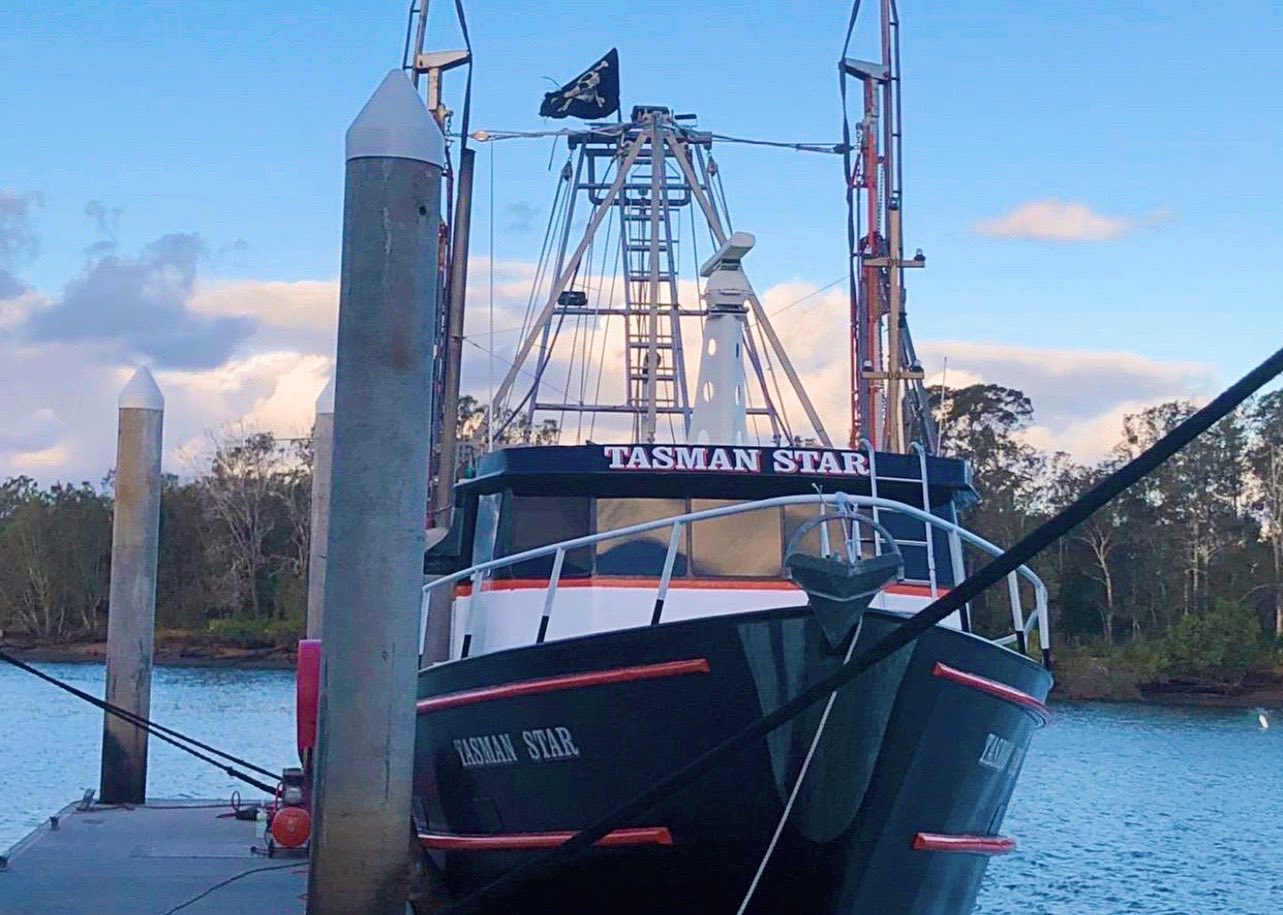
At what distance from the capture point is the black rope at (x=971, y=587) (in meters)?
4.61

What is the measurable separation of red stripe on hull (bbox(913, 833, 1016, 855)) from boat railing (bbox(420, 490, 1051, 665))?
1.12 metres

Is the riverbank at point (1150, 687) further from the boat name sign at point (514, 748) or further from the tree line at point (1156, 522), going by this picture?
the boat name sign at point (514, 748)

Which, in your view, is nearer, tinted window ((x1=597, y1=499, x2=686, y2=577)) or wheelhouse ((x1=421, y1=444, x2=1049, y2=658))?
wheelhouse ((x1=421, y1=444, x2=1049, y2=658))

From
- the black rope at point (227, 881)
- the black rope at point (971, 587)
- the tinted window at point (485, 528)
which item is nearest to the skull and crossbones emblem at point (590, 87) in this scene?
the tinted window at point (485, 528)

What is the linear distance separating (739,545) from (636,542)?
615mm

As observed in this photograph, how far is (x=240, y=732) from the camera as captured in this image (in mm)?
33281

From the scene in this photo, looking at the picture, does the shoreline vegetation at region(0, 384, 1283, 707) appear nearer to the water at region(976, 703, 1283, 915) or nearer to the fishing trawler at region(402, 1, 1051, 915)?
the water at region(976, 703, 1283, 915)

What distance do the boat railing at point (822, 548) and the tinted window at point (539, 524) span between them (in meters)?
0.09

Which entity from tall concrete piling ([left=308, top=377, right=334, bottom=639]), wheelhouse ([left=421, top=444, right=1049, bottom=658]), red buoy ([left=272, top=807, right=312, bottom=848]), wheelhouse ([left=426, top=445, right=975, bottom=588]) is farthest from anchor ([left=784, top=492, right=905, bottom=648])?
tall concrete piling ([left=308, top=377, right=334, bottom=639])

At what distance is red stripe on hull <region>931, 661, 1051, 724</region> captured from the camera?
8477 millimetres

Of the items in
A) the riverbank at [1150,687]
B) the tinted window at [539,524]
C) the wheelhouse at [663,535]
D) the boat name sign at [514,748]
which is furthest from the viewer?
the riverbank at [1150,687]

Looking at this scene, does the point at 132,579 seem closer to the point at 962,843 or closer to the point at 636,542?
the point at 636,542

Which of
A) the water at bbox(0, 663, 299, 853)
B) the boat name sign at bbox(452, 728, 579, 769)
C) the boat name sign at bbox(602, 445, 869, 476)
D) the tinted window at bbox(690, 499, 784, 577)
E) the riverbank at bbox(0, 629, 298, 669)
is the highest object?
the boat name sign at bbox(602, 445, 869, 476)

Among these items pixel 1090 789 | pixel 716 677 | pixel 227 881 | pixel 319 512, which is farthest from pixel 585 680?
pixel 1090 789
